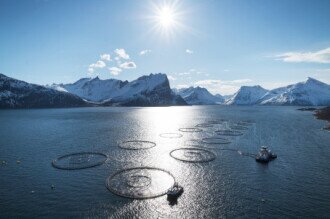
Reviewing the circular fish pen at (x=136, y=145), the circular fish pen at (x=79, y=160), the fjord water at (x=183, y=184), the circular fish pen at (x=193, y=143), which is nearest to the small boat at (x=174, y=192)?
the fjord water at (x=183, y=184)

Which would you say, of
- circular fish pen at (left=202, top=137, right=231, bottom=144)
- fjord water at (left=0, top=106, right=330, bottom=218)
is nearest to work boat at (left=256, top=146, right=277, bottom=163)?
fjord water at (left=0, top=106, right=330, bottom=218)

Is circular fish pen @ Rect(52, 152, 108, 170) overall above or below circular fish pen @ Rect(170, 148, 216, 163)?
above

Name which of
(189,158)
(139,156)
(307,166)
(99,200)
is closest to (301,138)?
(307,166)

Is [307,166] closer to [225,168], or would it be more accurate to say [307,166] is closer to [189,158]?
[225,168]

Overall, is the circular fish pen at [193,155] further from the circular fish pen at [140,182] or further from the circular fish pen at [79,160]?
the circular fish pen at [79,160]

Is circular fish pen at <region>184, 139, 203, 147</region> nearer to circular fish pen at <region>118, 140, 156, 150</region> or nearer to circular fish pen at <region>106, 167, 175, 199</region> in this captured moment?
circular fish pen at <region>118, 140, 156, 150</region>
